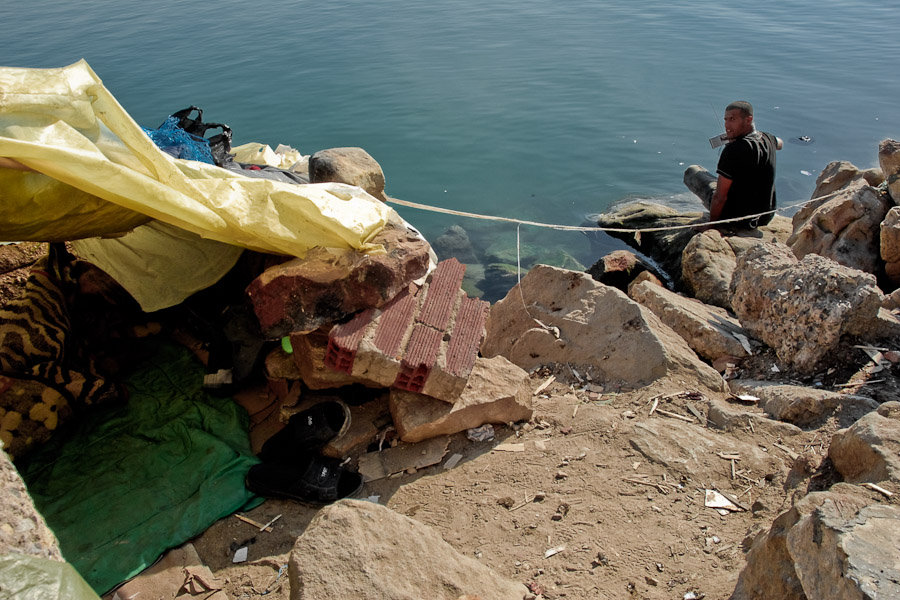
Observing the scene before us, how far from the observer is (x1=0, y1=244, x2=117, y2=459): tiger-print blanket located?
3.60m

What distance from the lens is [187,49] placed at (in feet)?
49.2

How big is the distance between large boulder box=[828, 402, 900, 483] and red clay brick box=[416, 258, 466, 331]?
2168mm

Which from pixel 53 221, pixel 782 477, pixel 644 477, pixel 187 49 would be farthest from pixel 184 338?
pixel 187 49

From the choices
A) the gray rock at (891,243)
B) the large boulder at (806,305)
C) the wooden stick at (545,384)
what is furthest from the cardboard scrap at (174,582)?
the gray rock at (891,243)

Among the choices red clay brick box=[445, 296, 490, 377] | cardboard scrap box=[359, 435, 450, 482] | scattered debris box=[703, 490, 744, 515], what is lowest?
cardboard scrap box=[359, 435, 450, 482]

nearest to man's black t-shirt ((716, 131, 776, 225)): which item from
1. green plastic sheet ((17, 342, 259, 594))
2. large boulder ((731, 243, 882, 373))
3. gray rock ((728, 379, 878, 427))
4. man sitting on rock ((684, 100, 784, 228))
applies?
man sitting on rock ((684, 100, 784, 228))

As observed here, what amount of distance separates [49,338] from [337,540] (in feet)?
8.32

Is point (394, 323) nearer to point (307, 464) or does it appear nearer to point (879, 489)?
point (307, 464)

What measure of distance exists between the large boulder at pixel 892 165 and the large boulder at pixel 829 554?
5.11 m

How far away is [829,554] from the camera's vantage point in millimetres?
1929

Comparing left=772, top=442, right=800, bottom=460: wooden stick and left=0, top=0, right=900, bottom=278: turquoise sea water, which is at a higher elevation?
left=0, top=0, right=900, bottom=278: turquoise sea water

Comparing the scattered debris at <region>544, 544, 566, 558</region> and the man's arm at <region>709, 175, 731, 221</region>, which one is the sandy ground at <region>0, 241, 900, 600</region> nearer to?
the scattered debris at <region>544, 544, 566, 558</region>

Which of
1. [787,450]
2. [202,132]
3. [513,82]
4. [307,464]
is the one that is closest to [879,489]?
[787,450]

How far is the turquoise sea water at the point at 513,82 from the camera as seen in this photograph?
35.0 feet
